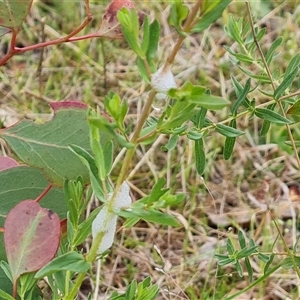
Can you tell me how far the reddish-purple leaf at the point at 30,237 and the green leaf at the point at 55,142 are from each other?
8cm

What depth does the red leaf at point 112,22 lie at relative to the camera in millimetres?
800

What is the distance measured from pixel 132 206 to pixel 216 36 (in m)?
1.33

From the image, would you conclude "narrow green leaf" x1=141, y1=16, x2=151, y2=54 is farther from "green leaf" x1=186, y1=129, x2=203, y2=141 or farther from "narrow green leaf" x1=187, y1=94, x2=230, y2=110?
"green leaf" x1=186, y1=129, x2=203, y2=141

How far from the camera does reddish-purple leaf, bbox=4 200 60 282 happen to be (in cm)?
69

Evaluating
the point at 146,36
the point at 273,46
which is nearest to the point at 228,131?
the point at 273,46

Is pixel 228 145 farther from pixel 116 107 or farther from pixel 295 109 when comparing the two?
pixel 116 107

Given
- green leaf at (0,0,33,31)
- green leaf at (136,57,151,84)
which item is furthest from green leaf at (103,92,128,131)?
green leaf at (0,0,33,31)

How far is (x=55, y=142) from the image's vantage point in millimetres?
802

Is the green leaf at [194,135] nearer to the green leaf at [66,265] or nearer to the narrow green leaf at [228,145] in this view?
the narrow green leaf at [228,145]

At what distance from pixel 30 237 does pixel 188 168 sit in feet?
2.35

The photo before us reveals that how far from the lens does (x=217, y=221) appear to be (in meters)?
1.30

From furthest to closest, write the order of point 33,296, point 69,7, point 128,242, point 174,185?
1. point 69,7
2. point 174,185
3. point 128,242
4. point 33,296

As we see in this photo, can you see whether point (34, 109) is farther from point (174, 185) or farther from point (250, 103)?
point (250, 103)

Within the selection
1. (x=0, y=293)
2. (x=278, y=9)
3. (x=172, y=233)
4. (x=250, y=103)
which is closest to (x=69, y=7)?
(x=278, y=9)
